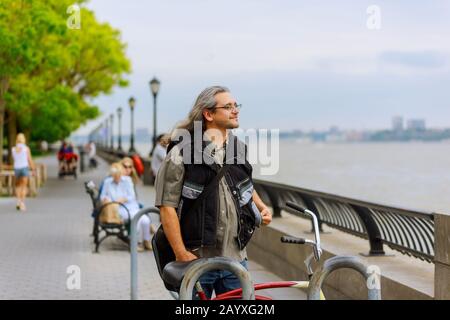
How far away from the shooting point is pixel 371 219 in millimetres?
9555

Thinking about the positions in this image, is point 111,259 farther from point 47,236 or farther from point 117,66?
point 117,66

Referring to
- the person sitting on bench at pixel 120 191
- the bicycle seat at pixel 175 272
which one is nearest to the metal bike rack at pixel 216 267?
the bicycle seat at pixel 175 272

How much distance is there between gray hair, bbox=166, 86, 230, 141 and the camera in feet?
15.9

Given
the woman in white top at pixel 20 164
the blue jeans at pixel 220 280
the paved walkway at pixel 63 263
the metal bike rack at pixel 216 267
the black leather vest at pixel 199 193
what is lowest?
the paved walkway at pixel 63 263

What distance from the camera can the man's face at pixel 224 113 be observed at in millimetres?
4840

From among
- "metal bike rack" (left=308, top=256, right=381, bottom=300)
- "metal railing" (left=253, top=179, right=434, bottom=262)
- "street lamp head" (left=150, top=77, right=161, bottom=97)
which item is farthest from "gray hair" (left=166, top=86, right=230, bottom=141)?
"street lamp head" (left=150, top=77, right=161, bottom=97)

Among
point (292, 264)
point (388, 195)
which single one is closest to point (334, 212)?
point (292, 264)

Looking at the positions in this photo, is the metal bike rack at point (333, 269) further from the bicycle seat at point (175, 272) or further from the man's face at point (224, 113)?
the man's face at point (224, 113)

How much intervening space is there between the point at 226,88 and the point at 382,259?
4731 millimetres

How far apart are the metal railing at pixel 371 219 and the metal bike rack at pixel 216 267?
427 cm

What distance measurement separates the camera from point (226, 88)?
4941 mm

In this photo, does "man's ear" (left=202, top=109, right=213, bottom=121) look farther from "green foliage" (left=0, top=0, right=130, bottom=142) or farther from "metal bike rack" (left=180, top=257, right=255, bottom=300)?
"green foliage" (left=0, top=0, right=130, bottom=142)

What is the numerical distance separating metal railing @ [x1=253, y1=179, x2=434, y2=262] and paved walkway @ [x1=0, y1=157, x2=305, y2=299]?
973 mm
